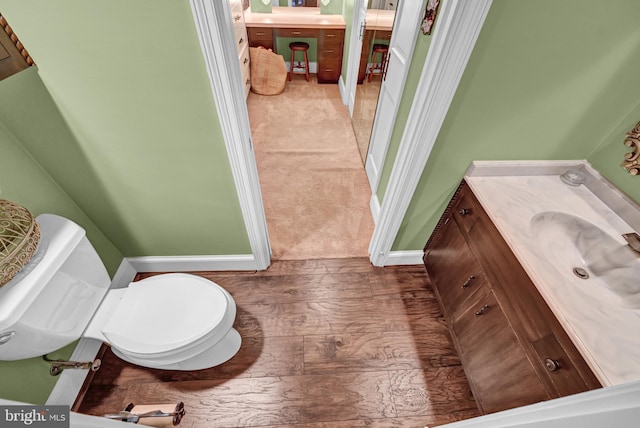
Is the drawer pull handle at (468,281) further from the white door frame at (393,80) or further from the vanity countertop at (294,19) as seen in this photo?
the vanity countertop at (294,19)

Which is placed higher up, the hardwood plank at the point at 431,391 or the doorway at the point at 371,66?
the doorway at the point at 371,66

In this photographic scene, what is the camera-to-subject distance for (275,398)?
1.28 meters

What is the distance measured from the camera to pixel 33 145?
1.02 m

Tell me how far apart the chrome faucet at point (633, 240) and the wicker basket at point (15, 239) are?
6.71ft

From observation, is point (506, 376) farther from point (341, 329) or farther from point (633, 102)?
point (633, 102)

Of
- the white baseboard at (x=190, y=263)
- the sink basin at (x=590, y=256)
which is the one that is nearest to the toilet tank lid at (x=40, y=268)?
the white baseboard at (x=190, y=263)

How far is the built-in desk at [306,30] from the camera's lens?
342 centimetres

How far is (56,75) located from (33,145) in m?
0.31

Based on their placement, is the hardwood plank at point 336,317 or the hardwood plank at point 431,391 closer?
the hardwood plank at point 431,391

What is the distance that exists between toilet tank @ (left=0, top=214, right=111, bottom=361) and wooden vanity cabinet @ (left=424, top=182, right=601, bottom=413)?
1644 mm

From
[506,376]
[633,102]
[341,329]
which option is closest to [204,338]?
[341,329]

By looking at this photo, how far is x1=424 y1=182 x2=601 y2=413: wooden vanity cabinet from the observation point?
0.83 metres

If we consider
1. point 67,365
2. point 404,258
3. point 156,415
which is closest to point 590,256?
point 404,258

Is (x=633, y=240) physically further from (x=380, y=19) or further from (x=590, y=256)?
(x=380, y=19)
